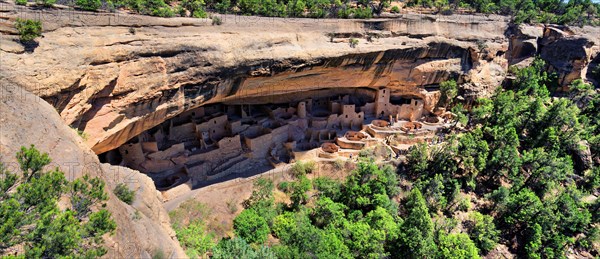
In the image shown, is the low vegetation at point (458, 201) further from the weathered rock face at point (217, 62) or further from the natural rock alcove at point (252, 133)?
the weathered rock face at point (217, 62)

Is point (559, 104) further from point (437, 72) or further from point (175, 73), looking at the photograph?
point (175, 73)

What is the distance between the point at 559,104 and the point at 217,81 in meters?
25.9

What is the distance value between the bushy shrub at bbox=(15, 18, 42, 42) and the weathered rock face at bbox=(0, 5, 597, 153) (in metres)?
0.41

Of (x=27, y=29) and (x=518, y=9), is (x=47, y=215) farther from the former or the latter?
(x=518, y=9)

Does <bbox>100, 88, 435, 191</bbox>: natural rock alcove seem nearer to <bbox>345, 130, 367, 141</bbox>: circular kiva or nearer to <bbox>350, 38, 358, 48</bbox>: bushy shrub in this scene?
<bbox>345, 130, 367, 141</bbox>: circular kiva

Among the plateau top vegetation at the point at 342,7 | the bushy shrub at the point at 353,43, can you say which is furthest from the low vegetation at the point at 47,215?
the bushy shrub at the point at 353,43

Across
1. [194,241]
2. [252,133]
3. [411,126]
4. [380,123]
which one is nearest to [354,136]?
[380,123]

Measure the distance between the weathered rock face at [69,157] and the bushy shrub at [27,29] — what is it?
2.63 metres

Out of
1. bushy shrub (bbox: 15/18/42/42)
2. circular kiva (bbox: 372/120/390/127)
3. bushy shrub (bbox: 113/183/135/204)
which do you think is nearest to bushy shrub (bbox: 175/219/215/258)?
bushy shrub (bbox: 113/183/135/204)

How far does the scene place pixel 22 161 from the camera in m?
7.48

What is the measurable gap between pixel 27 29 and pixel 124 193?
7078 millimetres

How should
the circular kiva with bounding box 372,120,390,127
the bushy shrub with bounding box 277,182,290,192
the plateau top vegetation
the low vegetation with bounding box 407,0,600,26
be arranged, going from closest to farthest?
1. the plateau top vegetation
2. the bushy shrub with bounding box 277,182,290,192
3. the circular kiva with bounding box 372,120,390,127
4. the low vegetation with bounding box 407,0,600,26

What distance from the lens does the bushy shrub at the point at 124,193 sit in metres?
10.3

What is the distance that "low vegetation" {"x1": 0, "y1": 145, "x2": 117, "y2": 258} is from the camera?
660 cm
